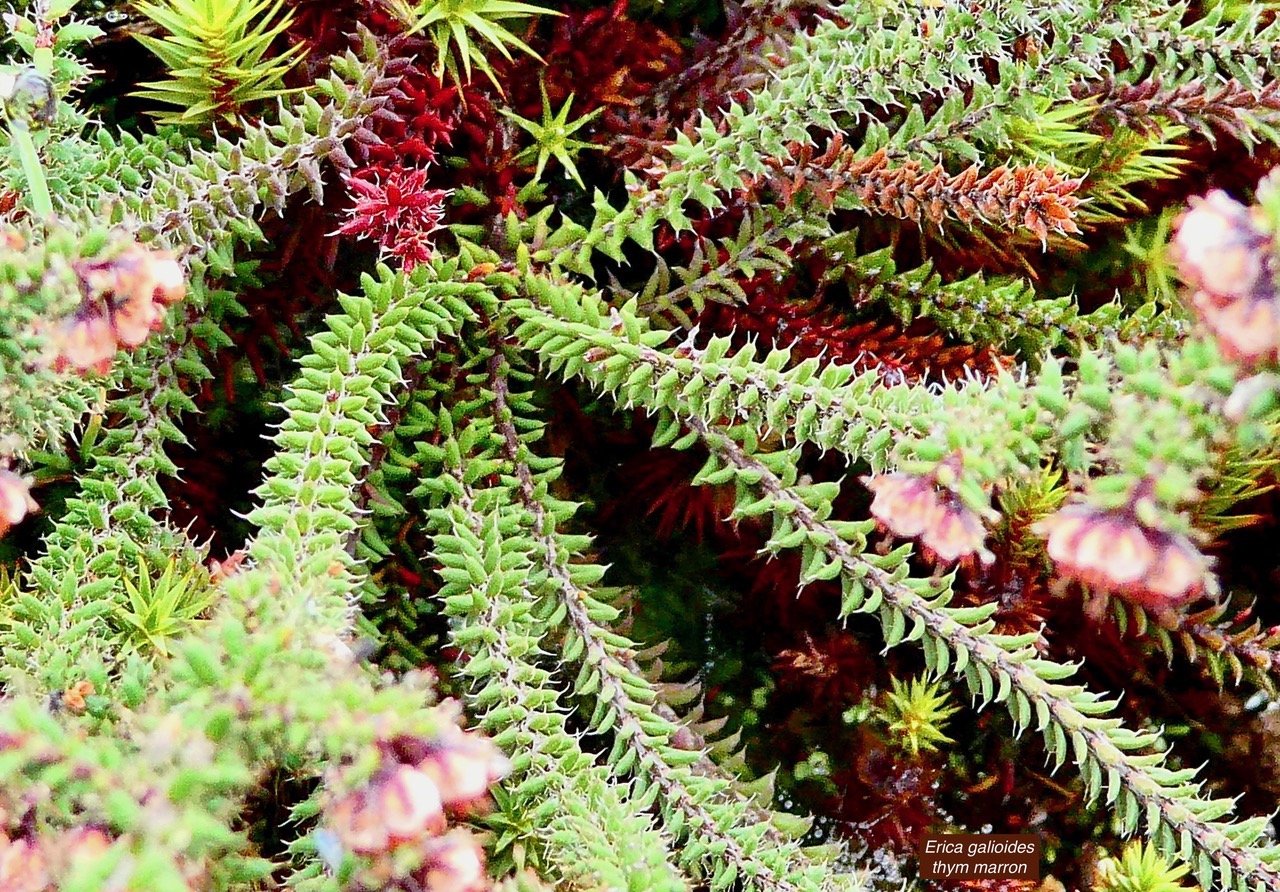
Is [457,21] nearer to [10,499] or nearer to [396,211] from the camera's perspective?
[396,211]

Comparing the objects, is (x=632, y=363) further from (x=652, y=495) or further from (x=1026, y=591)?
(x=1026, y=591)

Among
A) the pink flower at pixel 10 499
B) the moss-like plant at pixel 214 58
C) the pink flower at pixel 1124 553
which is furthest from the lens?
the moss-like plant at pixel 214 58

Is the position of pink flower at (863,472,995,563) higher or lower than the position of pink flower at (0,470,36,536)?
higher

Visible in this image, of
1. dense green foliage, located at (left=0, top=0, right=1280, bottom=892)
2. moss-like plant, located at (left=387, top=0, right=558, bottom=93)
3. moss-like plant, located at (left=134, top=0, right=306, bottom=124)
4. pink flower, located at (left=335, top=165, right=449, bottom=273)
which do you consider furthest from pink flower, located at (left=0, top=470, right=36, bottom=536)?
moss-like plant, located at (left=387, top=0, right=558, bottom=93)

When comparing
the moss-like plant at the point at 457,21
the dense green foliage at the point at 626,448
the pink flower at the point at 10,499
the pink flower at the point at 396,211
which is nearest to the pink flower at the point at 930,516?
the dense green foliage at the point at 626,448

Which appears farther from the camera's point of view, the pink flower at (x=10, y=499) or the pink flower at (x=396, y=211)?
the pink flower at (x=396, y=211)

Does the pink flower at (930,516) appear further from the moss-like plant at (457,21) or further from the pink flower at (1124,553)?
the moss-like plant at (457,21)

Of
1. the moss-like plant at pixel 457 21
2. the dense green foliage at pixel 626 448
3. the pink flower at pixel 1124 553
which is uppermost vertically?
the moss-like plant at pixel 457 21

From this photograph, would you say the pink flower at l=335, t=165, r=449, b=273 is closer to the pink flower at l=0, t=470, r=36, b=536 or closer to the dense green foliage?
the dense green foliage

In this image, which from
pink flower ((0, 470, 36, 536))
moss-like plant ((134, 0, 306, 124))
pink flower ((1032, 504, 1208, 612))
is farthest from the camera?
moss-like plant ((134, 0, 306, 124))
